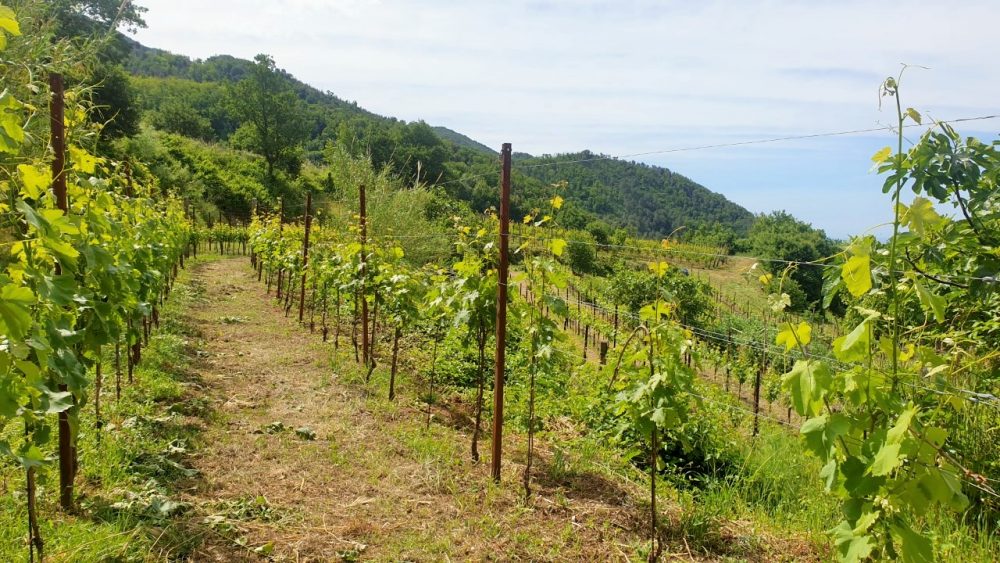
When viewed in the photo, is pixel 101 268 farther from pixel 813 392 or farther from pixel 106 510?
pixel 813 392

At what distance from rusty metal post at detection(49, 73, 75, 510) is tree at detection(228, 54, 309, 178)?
153 feet

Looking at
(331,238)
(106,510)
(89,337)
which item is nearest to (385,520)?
(106,510)

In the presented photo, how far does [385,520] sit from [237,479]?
127 centimetres

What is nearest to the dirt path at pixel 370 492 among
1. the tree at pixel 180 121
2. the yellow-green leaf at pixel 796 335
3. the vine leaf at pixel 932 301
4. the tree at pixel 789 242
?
the yellow-green leaf at pixel 796 335

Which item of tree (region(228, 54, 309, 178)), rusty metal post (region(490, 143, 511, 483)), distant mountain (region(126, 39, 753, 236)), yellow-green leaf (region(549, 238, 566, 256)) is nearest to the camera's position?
yellow-green leaf (region(549, 238, 566, 256))

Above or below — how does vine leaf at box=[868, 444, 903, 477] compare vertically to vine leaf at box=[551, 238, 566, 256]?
below

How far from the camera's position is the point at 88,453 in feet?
12.7

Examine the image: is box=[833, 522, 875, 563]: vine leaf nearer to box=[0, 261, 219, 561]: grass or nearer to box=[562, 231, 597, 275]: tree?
box=[0, 261, 219, 561]: grass

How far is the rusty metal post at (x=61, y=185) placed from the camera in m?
3.08

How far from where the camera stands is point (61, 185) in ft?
10.2

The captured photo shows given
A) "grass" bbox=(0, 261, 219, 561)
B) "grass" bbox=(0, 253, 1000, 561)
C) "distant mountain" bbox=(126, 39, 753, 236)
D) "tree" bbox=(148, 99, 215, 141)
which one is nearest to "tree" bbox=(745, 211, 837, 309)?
"distant mountain" bbox=(126, 39, 753, 236)

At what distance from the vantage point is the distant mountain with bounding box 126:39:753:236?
31266mm

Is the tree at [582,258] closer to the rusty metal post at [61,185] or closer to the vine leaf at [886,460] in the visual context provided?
the rusty metal post at [61,185]

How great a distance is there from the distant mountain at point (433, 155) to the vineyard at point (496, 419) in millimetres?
2358
